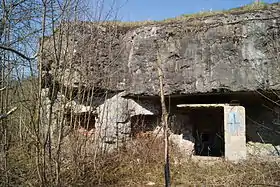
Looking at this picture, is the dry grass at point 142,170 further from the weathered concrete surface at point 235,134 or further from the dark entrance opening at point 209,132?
the dark entrance opening at point 209,132

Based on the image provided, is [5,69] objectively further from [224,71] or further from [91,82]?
[224,71]

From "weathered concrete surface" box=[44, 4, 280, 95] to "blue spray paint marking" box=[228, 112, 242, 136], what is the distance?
72 centimetres

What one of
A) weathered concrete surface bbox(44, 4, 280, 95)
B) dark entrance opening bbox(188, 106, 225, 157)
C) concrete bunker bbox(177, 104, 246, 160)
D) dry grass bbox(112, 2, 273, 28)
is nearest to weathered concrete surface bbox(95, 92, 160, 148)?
weathered concrete surface bbox(44, 4, 280, 95)

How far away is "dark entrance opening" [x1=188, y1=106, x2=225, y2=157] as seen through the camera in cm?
987

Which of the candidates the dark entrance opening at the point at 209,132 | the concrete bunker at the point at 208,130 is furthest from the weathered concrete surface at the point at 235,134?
the dark entrance opening at the point at 209,132

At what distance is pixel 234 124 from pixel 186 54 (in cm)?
197

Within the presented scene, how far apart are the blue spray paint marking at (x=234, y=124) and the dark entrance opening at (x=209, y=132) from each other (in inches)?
86.3

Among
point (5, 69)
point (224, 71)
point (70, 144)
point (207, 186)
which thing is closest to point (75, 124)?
point (70, 144)

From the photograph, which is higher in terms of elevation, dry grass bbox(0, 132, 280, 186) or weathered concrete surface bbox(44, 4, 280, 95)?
weathered concrete surface bbox(44, 4, 280, 95)

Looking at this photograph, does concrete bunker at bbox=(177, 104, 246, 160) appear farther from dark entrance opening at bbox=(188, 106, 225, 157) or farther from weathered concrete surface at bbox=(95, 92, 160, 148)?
weathered concrete surface at bbox=(95, 92, 160, 148)

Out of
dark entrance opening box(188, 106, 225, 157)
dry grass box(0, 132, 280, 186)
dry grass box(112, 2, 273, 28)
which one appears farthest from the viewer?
dark entrance opening box(188, 106, 225, 157)

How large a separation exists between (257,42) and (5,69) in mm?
5147

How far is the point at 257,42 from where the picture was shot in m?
7.13

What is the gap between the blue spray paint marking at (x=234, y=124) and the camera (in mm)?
7496
